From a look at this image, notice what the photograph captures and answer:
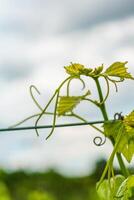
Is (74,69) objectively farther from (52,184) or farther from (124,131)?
(52,184)

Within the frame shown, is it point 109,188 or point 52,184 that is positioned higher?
point 109,188

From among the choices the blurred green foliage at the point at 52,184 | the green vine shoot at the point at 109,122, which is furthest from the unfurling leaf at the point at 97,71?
the blurred green foliage at the point at 52,184

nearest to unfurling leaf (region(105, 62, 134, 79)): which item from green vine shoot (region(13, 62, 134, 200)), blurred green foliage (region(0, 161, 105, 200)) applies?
green vine shoot (region(13, 62, 134, 200))

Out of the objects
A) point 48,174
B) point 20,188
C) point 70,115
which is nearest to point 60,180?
point 48,174

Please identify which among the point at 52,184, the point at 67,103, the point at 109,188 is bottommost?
the point at 52,184

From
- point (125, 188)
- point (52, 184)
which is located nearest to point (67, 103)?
point (125, 188)
